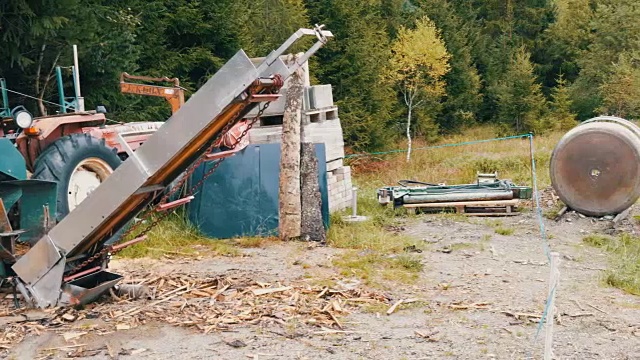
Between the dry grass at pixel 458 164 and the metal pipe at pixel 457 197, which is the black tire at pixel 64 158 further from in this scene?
the dry grass at pixel 458 164

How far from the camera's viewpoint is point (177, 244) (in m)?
9.51

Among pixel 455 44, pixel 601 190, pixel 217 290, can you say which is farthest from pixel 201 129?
pixel 455 44

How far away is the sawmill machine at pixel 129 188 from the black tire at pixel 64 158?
3.65 ft

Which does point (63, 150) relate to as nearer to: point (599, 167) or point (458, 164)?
point (599, 167)

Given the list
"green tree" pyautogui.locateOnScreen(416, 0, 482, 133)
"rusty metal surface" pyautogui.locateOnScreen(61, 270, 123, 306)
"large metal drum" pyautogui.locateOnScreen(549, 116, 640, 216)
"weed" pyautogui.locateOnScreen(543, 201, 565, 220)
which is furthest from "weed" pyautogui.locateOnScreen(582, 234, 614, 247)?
"green tree" pyautogui.locateOnScreen(416, 0, 482, 133)

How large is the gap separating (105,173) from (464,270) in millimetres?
4569

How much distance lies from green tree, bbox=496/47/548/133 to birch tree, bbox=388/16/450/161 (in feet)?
18.6

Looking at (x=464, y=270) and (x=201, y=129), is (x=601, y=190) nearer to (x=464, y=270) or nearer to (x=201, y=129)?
(x=464, y=270)

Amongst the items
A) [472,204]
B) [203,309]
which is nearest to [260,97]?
[203,309]

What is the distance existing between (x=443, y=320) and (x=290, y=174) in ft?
14.0

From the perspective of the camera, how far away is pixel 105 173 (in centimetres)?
859

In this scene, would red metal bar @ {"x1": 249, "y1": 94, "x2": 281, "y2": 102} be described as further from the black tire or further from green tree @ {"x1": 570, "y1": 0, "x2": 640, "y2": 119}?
green tree @ {"x1": 570, "y1": 0, "x2": 640, "y2": 119}

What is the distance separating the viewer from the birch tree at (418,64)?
2927 centimetres

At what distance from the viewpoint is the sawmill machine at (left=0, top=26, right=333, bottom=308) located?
17.1 feet
